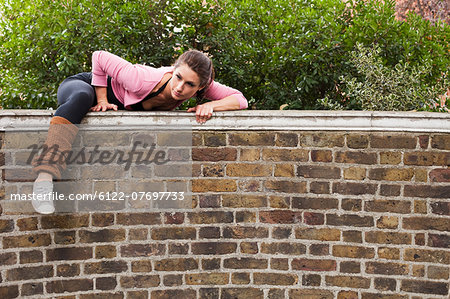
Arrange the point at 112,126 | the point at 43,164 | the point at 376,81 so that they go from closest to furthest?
the point at 43,164, the point at 112,126, the point at 376,81

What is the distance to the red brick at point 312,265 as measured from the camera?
9.86 ft

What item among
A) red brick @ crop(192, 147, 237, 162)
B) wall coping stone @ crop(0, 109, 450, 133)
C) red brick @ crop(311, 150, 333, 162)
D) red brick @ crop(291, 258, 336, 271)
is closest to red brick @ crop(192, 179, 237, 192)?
red brick @ crop(192, 147, 237, 162)

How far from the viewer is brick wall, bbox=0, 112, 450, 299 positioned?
2926 mm

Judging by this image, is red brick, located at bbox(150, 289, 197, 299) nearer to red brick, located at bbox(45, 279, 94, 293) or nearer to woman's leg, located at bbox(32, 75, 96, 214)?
red brick, located at bbox(45, 279, 94, 293)

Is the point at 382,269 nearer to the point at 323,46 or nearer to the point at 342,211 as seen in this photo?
the point at 342,211

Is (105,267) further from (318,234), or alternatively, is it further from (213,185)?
(318,234)

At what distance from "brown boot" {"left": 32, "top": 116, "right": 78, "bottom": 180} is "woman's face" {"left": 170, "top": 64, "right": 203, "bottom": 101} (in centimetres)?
70

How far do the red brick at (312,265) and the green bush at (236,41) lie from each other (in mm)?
1320

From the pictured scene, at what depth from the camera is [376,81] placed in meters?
3.46

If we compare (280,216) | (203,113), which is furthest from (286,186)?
(203,113)

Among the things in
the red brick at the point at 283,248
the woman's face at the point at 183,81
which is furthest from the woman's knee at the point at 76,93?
the red brick at the point at 283,248

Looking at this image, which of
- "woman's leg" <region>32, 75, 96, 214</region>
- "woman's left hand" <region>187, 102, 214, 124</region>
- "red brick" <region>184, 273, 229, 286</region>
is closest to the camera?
"woman's leg" <region>32, 75, 96, 214</region>

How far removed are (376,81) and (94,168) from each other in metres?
2.26

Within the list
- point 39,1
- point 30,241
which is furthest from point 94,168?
point 39,1
